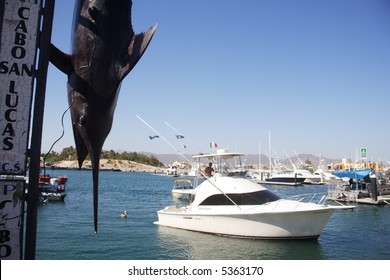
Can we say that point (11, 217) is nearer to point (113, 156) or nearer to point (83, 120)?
point (83, 120)

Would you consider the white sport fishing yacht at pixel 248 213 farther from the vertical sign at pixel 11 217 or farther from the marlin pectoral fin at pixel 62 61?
the marlin pectoral fin at pixel 62 61

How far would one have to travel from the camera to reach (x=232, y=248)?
1127 cm

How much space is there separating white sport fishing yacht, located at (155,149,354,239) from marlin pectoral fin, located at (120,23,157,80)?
33.6 feet

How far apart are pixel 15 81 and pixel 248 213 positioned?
10432mm

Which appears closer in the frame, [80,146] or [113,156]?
[80,146]

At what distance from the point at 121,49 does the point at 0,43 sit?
2.93 ft

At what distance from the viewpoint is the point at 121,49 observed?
104 inches

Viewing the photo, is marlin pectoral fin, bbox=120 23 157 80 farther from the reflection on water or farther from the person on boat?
the person on boat

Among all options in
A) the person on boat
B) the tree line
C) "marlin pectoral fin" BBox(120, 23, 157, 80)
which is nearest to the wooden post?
"marlin pectoral fin" BBox(120, 23, 157, 80)

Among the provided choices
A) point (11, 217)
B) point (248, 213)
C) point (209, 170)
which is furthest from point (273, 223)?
point (11, 217)

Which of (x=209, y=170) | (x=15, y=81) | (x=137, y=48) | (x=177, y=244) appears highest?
(x=137, y=48)

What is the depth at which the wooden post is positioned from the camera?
253cm
